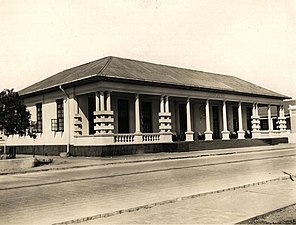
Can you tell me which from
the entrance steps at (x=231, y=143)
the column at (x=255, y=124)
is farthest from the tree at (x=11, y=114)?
the column at (x=255, y=124)

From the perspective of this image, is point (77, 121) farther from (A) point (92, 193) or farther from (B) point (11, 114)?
(A) point (92, 193)

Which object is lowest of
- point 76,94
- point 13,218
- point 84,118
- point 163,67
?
point 13,218

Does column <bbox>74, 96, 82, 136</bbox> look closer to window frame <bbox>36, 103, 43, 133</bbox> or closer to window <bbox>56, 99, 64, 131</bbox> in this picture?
window <bbox>56, 99, 64, 131</bbox>

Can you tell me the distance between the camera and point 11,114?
62.0 feet

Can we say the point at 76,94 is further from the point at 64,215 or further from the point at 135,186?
the point at 64,215

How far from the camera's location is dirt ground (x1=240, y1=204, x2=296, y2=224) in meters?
5.84

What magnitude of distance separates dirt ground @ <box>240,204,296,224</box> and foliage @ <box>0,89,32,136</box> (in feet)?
49.6

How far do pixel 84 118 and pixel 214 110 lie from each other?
15192mm

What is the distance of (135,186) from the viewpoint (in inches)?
414

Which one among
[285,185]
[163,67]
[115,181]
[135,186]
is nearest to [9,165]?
[115,181]

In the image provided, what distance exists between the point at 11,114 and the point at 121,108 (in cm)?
1105

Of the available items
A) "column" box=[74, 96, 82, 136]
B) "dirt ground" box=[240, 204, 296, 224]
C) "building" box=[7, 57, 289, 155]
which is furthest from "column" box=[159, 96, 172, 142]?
"dirt ground" box=[240, 204, 296, 224]

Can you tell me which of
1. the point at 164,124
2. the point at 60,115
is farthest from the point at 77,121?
the point at 164,124

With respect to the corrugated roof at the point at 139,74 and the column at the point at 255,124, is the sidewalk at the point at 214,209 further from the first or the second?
the column at the point at 255,124
